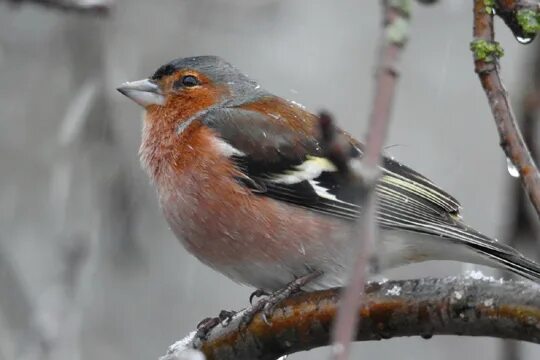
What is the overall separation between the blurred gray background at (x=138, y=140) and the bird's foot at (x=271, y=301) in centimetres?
83

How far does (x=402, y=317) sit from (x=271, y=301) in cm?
80

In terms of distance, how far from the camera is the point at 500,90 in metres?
2.67

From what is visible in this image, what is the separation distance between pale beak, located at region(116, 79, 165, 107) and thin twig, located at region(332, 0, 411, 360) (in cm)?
343

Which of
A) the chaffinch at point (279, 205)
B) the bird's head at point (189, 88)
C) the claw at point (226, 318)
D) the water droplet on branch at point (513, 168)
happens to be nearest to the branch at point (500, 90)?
the water droplet on branch at point (513, 168)

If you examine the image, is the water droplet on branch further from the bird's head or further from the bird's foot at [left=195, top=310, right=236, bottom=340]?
the bird's head

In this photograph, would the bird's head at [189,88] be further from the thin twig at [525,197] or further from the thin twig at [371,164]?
the thin twig at [371,164]

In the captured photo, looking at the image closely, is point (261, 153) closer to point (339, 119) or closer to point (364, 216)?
point (364, 216)

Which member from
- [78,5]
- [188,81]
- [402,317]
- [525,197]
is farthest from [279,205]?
[402,317]

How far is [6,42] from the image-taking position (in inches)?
307

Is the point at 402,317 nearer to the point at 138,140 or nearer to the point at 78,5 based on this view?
the point at 78,5

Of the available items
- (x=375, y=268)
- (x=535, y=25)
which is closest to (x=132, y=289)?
(x=375, y=268)

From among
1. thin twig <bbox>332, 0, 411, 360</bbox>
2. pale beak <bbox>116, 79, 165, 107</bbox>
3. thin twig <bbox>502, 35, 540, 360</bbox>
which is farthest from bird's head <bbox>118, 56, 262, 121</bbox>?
thin twig <bbox>332, 0, 411, 360</bbox>

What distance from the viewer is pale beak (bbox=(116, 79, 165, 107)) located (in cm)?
499

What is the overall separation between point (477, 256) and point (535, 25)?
1.40 metres
